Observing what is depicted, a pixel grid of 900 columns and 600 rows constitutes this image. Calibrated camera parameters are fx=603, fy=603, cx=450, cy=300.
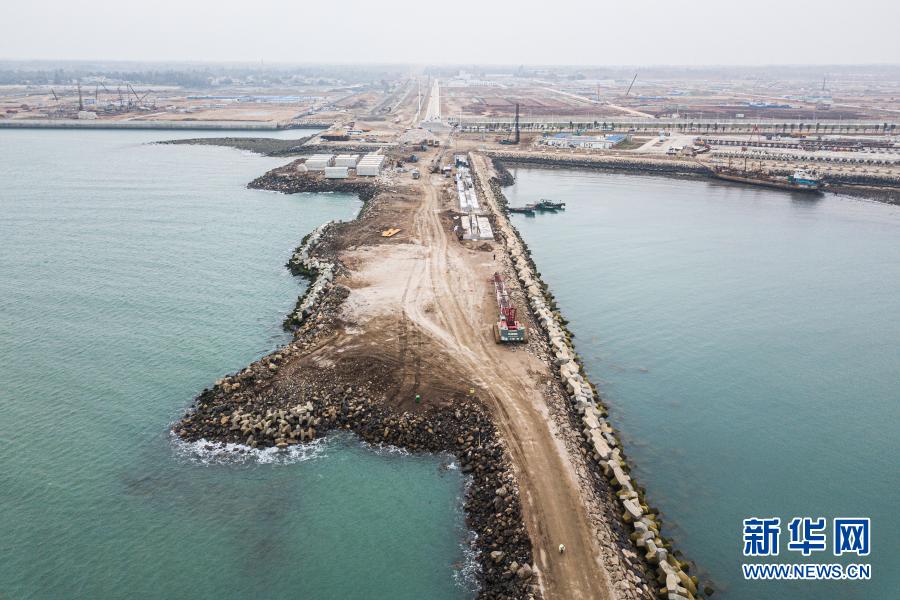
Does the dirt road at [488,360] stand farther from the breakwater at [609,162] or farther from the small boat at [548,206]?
the breakwater at [609,162]

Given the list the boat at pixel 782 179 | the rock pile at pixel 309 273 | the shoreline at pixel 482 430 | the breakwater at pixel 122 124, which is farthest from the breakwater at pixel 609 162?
the breakwater at pixel 122 124

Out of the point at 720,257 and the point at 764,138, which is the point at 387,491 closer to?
the point at 720,257

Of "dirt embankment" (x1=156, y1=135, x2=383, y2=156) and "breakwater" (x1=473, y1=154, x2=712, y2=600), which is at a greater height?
"dirt embankment" (x1=156, y1=135, x2=383, y2=156)

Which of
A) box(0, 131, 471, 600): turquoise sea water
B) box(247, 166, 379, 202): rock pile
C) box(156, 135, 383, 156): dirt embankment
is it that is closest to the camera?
box(0, 131, 471, 600): turquoise sea water

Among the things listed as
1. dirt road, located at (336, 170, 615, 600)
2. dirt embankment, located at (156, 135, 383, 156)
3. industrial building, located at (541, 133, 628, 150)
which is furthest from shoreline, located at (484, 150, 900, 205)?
dirt road, located at (336, 170, 615, 600)

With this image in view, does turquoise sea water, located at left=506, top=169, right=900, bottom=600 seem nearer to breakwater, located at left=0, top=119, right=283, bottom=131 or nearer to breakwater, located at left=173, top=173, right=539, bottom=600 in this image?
breakwater, located at left=173, top=173, right=539, bottom=600

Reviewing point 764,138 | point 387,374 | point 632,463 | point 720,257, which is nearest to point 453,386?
point 387,374

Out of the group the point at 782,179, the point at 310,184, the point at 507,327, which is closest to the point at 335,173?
the point at 310,184
